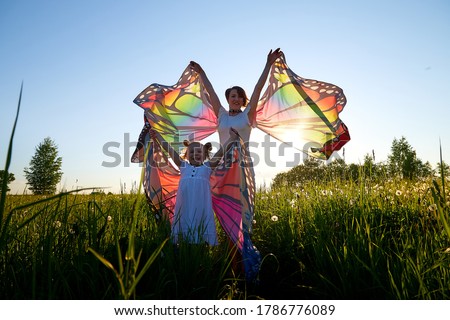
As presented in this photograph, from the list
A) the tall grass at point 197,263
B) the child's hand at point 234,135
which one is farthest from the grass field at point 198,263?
the child's hand at point 234,135

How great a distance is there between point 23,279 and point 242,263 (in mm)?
2129

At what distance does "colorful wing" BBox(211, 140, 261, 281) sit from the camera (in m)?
3.92

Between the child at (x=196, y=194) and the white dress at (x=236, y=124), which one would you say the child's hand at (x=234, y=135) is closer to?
the child at (x=196, y=194)

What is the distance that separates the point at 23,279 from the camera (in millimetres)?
2395

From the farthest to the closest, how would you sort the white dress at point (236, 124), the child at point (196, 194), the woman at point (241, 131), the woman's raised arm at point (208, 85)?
the woman's raised arm at point (208, 85) → the white dress at point (236, 124) → the woman at point (241, 131) → the child at point (196, 194)

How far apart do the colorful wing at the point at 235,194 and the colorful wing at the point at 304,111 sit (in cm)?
129

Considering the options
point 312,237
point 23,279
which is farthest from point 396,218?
point 23,279

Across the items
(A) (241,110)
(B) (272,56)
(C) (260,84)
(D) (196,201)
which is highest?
(B) (272,56)

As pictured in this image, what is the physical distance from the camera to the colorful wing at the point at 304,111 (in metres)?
4.71

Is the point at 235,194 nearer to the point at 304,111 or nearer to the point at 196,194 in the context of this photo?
the point at 196,194

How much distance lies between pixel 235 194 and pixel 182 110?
2.00 m

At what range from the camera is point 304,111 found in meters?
5.05

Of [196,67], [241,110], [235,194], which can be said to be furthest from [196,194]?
[196,67]

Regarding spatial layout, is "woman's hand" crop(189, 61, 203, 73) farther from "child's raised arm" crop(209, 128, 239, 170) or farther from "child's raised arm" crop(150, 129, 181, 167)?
"child's raised arm" crop(209, 128, 239, 170)
